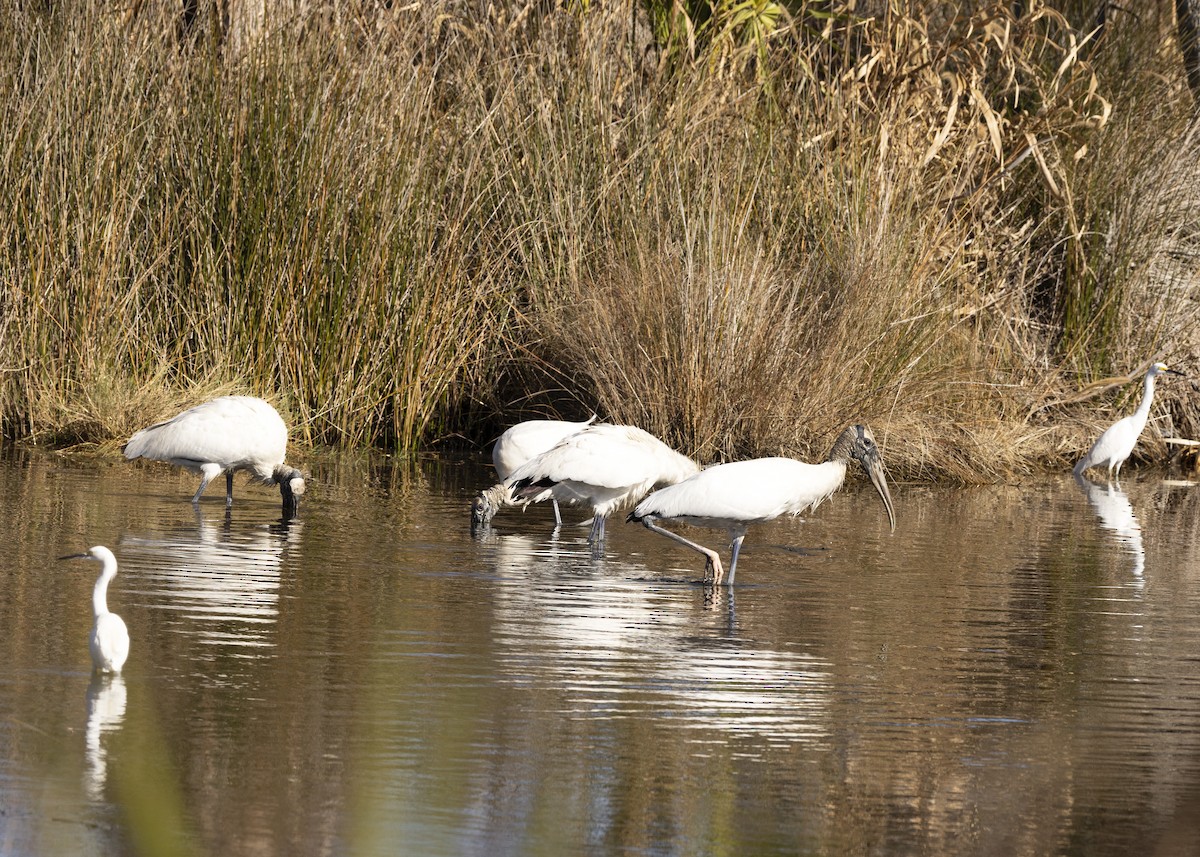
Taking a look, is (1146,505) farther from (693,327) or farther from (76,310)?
(76,310)

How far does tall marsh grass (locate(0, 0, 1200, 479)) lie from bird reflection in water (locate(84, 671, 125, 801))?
7.07 m

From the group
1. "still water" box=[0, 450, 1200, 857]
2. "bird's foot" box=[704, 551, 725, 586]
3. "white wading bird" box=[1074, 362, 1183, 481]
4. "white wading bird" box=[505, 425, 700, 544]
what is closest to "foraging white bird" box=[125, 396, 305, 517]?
"still water" box=[0, 450, 1200, 857]

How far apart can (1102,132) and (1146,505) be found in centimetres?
414

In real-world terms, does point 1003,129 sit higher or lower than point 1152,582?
higher

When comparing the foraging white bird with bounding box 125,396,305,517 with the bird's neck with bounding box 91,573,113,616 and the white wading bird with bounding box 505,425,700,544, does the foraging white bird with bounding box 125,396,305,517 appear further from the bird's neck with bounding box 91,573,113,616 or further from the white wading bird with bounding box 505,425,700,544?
the bird's neck with bounding box 91,573,113,616

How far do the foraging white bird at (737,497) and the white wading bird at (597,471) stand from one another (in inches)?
29.4

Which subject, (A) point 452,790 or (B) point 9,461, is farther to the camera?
(B) point 9,461

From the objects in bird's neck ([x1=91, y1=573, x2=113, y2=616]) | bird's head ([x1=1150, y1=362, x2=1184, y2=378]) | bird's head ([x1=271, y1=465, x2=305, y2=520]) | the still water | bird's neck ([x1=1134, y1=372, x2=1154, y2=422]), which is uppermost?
bird's head ([x1=1150, y1=362, x2=1184, y2=378])

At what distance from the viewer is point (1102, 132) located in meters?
15.6

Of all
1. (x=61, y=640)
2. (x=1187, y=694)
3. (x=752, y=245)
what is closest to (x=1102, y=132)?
(x=752, y=245)

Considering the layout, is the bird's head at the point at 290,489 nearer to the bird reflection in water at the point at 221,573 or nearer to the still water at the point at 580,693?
the bird reflection in water at the point at 221,573

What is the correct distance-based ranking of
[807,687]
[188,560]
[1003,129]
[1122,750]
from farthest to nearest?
[1003,129], [188,560], [807,687], [1122,750]

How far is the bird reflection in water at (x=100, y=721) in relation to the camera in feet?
15.3

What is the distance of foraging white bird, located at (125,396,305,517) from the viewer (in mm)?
10500
